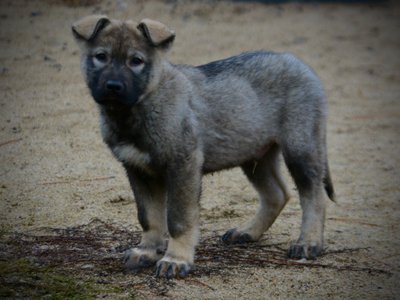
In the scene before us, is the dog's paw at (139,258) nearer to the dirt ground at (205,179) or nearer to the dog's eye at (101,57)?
the dirt ground at (205,179)

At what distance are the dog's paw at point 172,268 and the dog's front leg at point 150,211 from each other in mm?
197

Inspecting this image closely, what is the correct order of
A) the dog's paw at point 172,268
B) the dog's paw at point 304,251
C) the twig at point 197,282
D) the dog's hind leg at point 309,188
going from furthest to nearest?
the dog's hind leg at point 309,188, the dog's paw at point 304,251, the dog's paw at point 172,268, the twig at point 197,282

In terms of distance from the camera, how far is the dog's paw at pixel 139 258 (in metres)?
4.50

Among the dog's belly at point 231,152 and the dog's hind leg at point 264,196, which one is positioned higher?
the dog's belly at point 231,152

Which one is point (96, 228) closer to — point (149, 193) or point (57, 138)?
point (149, 193)

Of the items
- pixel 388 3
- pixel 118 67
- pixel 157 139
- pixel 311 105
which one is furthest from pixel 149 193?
pixel 388 3

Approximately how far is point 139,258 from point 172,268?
0.89 feet

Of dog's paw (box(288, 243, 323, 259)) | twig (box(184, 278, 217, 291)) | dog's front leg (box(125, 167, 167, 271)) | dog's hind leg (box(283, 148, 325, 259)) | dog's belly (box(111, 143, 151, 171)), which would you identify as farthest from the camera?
dog's hind leg (box(283, 148, 325, 259))

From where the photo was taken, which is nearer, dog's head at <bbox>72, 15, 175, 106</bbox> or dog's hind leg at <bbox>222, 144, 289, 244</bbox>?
dog's head at <bbox>72, 15, 175, 106</bbox>

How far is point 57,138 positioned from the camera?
7.09m

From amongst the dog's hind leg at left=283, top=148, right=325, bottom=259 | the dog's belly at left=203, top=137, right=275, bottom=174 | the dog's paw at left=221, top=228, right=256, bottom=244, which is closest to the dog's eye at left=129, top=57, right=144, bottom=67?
the dog's belly at left=203, top=137, right=275, bottom=174

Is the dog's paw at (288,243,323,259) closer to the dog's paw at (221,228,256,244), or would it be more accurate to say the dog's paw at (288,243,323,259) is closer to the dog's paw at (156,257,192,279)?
the dog's paw at (221,228,256,244)

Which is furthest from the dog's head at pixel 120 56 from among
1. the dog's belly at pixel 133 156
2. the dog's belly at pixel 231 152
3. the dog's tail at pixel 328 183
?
the dog's tail at pixel 328 183

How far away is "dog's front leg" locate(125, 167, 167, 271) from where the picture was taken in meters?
4.68
